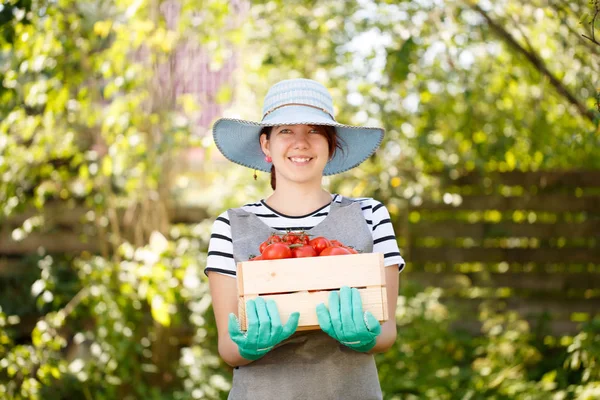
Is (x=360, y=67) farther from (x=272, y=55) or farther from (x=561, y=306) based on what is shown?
(x=561, y=306)

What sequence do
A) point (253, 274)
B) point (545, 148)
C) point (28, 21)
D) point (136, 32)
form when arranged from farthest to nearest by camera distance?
point (545, 148)
point (136, 32)
point (28, 21)
point (253, 274)

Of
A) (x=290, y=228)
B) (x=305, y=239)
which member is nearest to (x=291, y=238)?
(x=305, y=239)

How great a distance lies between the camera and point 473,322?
464 cm

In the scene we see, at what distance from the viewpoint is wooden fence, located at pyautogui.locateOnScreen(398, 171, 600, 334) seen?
471 cm

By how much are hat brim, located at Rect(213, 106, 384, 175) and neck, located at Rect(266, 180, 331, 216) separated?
0.17m

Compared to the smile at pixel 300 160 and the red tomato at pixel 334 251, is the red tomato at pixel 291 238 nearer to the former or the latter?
the red tomato at pixel 334 251

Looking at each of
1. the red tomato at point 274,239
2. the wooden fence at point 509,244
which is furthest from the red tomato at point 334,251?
the wooden fence at point 509,244

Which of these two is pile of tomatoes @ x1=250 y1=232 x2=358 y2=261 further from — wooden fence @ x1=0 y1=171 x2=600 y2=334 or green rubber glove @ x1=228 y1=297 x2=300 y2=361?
wooden fence @ x1=0 y1=171 x2=600 y2=334

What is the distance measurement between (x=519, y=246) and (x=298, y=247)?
11.5ft

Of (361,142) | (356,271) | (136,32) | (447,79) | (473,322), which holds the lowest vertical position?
(473,322)

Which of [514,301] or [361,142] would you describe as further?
[514,301]

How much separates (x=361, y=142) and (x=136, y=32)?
6.47ft

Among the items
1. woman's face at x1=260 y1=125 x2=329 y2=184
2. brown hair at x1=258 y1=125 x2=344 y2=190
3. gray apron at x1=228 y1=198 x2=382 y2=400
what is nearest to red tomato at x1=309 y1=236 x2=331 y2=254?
gray apron at x1=228 y1=198 x2=382 y2=400

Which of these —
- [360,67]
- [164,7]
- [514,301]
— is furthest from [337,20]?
[514,301]
